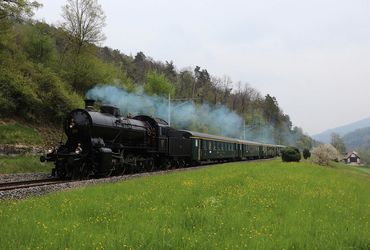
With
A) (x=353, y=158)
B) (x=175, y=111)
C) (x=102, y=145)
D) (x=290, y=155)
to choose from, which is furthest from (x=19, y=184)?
(x=353, y=158)

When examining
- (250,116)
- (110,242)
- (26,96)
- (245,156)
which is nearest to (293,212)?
(110,242)

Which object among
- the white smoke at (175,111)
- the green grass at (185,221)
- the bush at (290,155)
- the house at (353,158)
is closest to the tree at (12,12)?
the white smoke at (175,111)

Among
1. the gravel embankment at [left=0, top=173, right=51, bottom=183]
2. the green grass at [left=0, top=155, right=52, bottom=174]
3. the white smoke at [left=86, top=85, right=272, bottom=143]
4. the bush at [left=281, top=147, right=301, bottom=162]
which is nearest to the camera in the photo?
the gravel embankment at [left=0, top=173, right=51, bottom=183]

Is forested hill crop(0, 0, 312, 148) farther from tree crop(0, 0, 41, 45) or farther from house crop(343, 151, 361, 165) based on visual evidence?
house crop(343, 151, 361, 165)

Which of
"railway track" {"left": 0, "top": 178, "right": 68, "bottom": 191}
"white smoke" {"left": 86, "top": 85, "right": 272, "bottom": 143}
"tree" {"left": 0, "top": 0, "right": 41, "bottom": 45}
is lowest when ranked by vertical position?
"railway track" {"left": 0, "top": 178, "right": 68, "bottom": 191}

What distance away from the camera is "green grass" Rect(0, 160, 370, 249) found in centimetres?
745

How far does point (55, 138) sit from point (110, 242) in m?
29.7

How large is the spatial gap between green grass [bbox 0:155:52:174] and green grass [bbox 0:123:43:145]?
2052 millimetres

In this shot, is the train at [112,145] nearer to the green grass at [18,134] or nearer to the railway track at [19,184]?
the railway track at [19,184]

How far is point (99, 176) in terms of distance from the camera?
2180cm

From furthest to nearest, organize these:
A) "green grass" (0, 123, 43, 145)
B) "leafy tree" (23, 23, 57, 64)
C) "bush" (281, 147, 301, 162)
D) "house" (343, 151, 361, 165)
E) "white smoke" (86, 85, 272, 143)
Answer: "house" (343, 151, 361, 165)
"leafy tree" (23, 23, 57, 64)
"bush" (281, 147, 301, 162)
"white smoke" (86, 85, 272, 143)
"green grass" (0, 123, 43, 145)

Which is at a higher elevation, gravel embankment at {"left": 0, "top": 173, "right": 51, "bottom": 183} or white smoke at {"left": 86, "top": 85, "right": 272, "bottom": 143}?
white smoke at {"left": 86, "top": 85, "right": 272, "bottom": 143}

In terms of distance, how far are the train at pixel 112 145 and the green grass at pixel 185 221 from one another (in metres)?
7.88

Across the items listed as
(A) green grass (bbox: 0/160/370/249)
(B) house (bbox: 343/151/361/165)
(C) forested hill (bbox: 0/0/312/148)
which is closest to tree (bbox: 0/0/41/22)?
(C) forested hill (bbox: 0/0/312/148)
